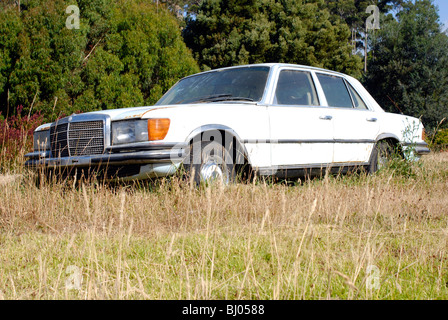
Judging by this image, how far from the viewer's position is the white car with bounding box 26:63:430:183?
4535 millimetres

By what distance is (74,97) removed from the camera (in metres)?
19.0

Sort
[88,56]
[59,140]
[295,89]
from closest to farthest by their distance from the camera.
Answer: [59,140] → [295,89] → [88,56]

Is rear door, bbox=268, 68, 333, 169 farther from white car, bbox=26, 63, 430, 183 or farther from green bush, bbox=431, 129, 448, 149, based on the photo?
green bush, bbox=431, 129, 448, 149

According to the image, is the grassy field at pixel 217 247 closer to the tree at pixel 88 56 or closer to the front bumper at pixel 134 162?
the front bumper at pixel 134 162

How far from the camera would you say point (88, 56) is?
64.3ft

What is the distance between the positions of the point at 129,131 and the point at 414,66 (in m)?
21.8

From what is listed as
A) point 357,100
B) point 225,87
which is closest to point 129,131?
point 225,87

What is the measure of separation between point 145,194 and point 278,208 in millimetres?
1277

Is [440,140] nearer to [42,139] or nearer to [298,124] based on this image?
[298,124]

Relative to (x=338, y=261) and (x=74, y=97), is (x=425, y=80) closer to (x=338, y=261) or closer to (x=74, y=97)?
(x=74, y=97)

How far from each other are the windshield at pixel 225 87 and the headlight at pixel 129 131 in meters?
1.18

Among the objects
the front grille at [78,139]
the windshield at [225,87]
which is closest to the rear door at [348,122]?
the windshield at [225,87]

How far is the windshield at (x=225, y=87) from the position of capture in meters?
5.53
